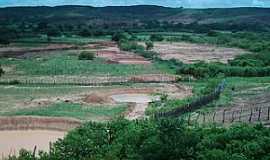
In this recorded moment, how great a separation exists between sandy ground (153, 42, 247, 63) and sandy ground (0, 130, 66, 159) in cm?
4838

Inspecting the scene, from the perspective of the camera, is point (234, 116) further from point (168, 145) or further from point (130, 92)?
point (130, 92)

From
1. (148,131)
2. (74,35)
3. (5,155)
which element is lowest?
(74,35)

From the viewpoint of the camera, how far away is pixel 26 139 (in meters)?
37.9

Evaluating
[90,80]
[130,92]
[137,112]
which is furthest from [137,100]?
[90,80]

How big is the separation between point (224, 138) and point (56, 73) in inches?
1838

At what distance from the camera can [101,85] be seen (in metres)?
58.9

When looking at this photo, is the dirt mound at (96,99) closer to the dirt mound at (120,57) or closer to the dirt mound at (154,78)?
the dirt mound at (154,78)

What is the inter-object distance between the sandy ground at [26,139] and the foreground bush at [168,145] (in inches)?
373

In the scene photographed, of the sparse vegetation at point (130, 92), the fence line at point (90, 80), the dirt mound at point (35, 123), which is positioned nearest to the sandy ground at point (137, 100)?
the sparse vegetation at point (130, 92)

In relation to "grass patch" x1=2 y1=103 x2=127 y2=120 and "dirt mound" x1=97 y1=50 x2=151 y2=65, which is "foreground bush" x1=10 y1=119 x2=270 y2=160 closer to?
"grass patch" x1=2 y1=103 x2=127 y2=120

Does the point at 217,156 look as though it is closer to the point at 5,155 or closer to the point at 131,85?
the point at 5,155

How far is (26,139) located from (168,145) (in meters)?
16.5

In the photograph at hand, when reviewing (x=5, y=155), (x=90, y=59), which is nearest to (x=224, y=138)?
(x=5, y=155)

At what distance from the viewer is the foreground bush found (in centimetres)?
2248
